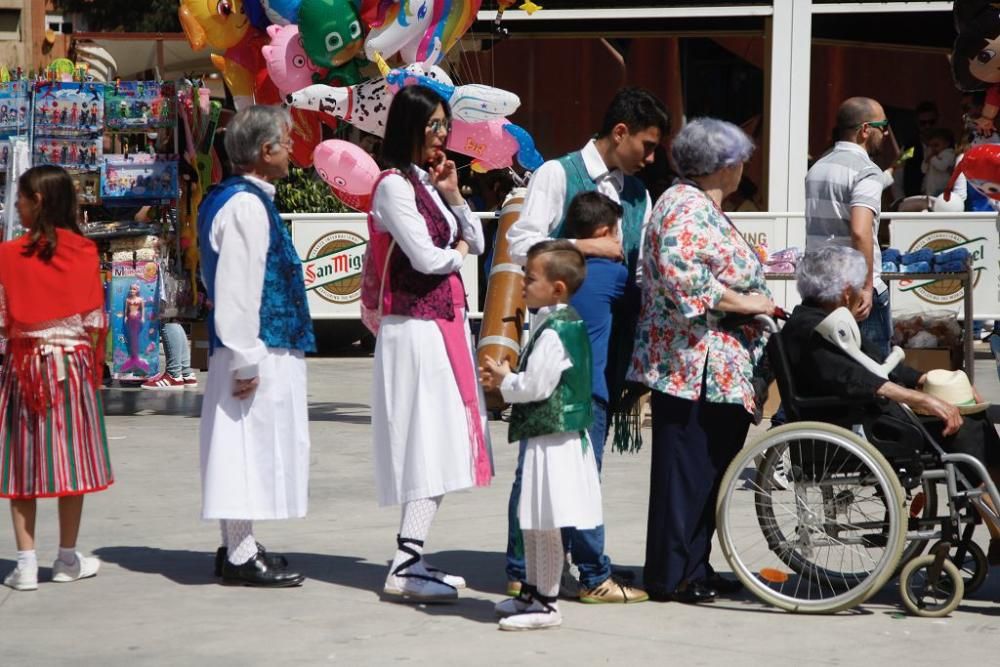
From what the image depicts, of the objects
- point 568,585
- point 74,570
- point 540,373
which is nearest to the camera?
point 540,373

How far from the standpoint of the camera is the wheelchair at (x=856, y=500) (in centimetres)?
543

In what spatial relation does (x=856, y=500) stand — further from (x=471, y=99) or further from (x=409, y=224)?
(x=471, y=99)

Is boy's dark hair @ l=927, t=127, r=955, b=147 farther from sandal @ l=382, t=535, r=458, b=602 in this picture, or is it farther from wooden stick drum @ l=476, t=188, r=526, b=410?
sandal @ l=382, t=535, r=458, b=602

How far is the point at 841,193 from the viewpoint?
734 cm

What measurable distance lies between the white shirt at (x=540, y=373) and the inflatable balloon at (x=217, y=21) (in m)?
5.49

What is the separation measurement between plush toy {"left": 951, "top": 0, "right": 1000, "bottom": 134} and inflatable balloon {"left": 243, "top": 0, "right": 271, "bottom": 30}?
4.19m

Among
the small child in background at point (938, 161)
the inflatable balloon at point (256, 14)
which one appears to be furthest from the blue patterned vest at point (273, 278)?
the small child in background at point (938, 161)

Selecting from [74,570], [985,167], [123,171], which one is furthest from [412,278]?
[123,171]

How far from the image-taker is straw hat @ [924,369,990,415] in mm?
5707

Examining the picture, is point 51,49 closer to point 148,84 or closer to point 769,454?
point 148,84

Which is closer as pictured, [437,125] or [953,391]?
[953,391]

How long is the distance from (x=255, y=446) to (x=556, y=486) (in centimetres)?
127

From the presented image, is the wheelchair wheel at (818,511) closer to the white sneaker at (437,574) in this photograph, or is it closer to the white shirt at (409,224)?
the white sneaker at (437,574)

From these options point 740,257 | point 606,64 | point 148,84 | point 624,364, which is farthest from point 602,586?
point 606,64
